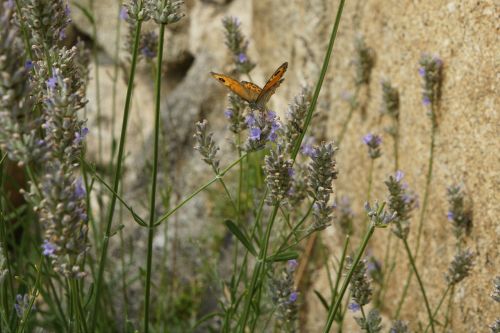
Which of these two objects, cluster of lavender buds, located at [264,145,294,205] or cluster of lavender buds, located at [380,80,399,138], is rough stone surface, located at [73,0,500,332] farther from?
cluster of lavender buds, located at [264,145,294,205]

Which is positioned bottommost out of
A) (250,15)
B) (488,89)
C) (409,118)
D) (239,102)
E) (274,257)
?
(274,257)

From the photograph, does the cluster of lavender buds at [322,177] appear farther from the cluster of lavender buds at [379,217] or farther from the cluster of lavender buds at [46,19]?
the cluster of lavender buds at [46,19]

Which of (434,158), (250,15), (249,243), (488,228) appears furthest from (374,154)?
(250,15)

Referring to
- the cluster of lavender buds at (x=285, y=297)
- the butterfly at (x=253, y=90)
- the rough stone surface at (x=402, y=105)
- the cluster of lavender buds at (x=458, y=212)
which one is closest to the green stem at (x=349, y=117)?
the rough stone surface at (x=402, y=105)

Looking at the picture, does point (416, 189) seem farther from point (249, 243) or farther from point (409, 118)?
point (249, 243)

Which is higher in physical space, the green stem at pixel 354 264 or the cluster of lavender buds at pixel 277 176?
the cluster of lavender buds at pixel 277 176

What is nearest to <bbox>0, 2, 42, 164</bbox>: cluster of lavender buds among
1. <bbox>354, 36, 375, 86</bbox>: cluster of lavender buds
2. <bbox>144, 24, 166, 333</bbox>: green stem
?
<bbox>144, 24, 166, 333</bbox>: green stem
